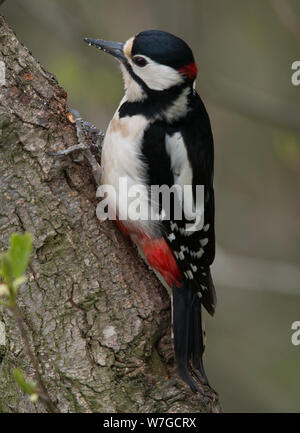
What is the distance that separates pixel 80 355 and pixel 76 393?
142mm

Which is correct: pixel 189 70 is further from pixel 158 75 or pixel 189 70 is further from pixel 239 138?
pixel 239 138

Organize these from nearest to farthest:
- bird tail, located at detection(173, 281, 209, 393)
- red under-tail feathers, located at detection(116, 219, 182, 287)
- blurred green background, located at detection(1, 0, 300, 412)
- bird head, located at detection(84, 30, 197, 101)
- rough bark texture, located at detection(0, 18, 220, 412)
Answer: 1. rough bark texture, located at detection(0, 18, 220, 412)
2. bird tail, located at detection(173, 281, 209, 393)
3. bird head, located at detection(84, 30, 197, 101)
4. red under-tail feathers, located at detection(116, 219, 182, 287)
5. blurred green background, located at detection(1, 0, 300, 412)

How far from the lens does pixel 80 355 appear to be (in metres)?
2.60

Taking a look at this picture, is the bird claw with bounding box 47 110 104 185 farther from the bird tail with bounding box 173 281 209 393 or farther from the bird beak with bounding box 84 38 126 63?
the bird tail with bounding box 173 281 209 393

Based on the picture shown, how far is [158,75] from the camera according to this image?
327 cm

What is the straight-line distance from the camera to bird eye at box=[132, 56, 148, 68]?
326 centimetres

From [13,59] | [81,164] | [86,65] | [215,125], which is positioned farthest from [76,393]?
[215,125]

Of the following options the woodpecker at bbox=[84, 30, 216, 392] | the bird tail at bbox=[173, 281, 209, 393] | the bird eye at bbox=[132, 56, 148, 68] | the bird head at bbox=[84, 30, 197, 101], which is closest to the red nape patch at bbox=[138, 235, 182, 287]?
the woodpecker at bbox=[84, 30, 216, 392]

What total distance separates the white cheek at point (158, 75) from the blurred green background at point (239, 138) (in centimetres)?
169

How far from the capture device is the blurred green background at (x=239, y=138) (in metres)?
5.21

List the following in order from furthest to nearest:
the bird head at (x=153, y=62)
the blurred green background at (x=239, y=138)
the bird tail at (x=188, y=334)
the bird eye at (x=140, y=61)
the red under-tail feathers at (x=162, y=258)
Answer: the blurred green background at (x=239, y=138)
the red under-tail feathers at (x=162, y=258)
the bird eye at (x=140, y=61)
the bird head at (x=153, y=62)
the bird tail at (x=188, y=334)

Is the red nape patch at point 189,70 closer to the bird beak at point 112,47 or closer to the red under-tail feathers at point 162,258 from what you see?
the bird beak at point 112,47

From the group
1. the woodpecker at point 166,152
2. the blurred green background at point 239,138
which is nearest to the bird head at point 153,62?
the woodpecker at point 166,152

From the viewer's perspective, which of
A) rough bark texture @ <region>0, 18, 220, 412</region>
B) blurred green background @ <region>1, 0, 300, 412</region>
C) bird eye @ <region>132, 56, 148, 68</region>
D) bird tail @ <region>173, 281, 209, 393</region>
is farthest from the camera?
blurred green background @ <region>1, 0, 300, 412</region>
